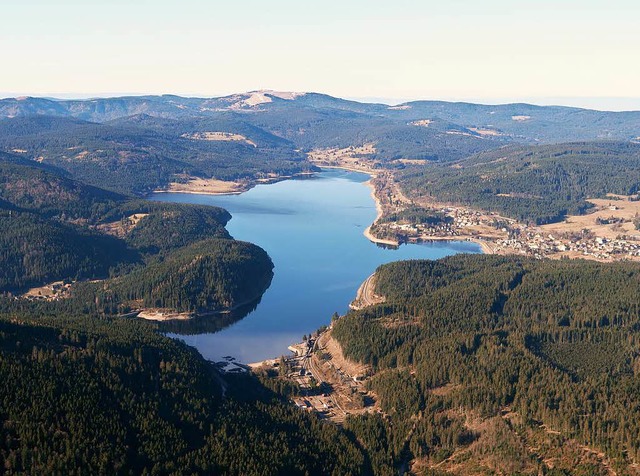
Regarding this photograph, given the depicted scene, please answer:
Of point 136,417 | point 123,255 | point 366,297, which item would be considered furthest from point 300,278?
point 136,417

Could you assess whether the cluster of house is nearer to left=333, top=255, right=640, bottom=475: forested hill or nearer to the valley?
the valley

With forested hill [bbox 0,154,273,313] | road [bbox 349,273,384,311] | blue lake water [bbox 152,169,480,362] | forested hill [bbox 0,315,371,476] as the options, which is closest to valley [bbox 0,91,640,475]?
forested hill [bbox 0,315,371,476]

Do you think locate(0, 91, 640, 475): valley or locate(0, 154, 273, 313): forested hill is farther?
locate(0, 154, 273, 313): forested hill

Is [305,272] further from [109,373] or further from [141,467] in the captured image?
[141,467]

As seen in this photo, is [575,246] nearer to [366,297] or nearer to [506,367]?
[366,297]

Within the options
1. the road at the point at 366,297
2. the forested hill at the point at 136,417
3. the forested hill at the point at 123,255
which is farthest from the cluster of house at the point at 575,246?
the forested hill at the point at 136,417
